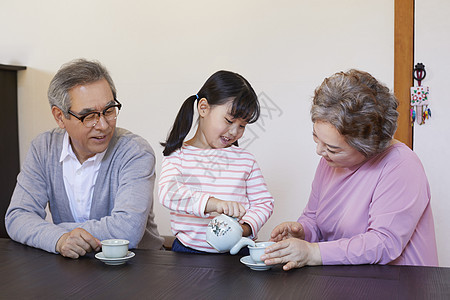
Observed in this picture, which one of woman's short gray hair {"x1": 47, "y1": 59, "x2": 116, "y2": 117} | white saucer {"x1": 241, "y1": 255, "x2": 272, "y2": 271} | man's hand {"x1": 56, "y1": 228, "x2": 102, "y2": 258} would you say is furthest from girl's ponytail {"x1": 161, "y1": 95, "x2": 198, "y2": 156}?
white saucer {"x1": 241, "y1": 255, "x2": 272, "y2": 271}

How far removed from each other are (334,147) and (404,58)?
5.22 ft

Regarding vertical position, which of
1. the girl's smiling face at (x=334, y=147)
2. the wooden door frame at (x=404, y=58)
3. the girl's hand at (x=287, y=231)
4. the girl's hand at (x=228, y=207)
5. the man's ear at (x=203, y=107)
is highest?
the wooden door frame at (x=404, y=58)

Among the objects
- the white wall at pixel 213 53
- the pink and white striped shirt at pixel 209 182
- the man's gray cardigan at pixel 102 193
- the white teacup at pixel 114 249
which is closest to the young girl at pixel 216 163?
the pink and white striped shirt at pixel 209 182

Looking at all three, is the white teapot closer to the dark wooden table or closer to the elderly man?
the dark wooden table

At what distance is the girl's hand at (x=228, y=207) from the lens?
1.45 meters

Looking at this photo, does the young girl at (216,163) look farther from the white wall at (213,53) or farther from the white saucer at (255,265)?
the white wall at (213,53)

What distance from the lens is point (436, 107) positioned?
2787 mm

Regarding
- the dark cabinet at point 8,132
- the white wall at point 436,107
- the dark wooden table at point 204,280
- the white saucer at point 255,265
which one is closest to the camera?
the dark wooden table at point 204,280

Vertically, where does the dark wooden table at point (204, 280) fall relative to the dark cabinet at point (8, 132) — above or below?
below

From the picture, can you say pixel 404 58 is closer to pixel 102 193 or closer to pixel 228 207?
pixel 228 207

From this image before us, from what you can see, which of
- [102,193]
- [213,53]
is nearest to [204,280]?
[102,193]

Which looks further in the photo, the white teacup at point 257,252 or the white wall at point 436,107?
the white wall at point 436,107

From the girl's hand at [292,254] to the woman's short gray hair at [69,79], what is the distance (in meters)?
1.00

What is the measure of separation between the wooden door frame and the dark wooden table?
1.68 meters
